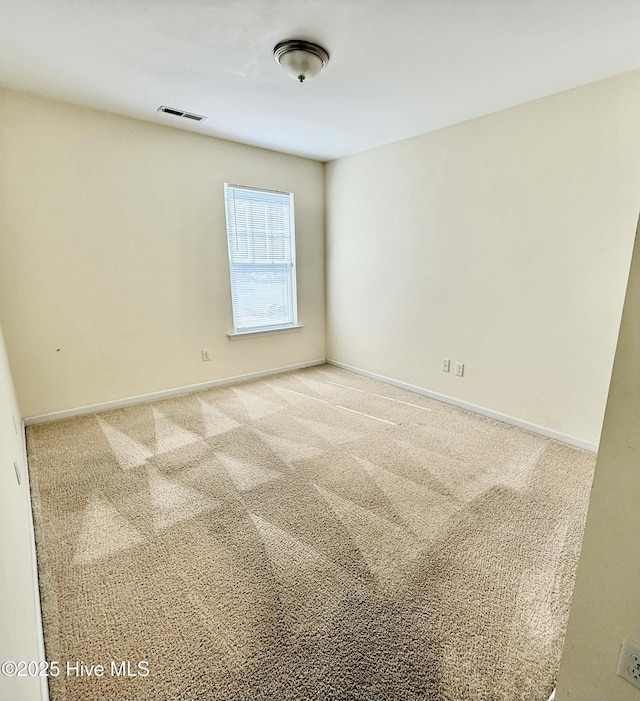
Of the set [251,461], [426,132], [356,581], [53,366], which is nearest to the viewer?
[356,581]

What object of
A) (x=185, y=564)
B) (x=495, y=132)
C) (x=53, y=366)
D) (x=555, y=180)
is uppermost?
(x=495, y=132)

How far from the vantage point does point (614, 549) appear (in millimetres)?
858

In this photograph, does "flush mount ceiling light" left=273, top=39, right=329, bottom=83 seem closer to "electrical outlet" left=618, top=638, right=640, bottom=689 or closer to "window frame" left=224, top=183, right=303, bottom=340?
"window frame" left=224, top=183, right=303, bottom=340

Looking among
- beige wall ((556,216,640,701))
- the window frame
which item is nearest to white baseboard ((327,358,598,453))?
the window frame

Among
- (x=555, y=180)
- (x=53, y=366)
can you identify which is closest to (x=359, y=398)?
(x=555, y=180)

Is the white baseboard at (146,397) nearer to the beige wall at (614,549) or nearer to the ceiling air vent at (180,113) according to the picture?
the ceiling air vent at (180,113)

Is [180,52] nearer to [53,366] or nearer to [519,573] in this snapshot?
[53,366]

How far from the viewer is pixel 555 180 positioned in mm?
2471

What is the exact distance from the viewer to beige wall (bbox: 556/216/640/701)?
805mm

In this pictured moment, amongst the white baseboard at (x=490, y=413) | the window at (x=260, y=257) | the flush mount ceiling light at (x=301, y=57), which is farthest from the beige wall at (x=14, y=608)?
the white baseboard at (x=490, y=413)

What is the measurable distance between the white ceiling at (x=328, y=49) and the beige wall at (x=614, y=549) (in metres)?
1.70

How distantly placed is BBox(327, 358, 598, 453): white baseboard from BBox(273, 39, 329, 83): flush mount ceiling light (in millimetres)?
2752

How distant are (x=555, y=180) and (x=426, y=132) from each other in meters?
1.24

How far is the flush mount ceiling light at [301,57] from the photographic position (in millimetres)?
1910
